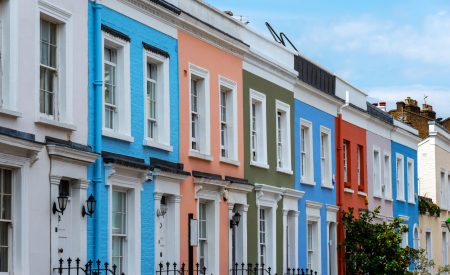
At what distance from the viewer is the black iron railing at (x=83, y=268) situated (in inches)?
777

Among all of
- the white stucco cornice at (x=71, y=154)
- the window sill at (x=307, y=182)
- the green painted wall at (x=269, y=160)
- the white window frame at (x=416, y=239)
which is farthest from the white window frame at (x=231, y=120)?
the white window frame at (x=416, y=239)

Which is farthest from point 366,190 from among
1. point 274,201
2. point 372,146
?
point 274,201

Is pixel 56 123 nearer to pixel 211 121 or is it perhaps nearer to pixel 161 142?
pixel 161 142

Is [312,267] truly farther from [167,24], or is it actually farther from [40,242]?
[40,242]

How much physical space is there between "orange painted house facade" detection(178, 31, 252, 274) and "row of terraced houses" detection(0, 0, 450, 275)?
48 millimetres

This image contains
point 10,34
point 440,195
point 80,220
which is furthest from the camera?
point 440,195

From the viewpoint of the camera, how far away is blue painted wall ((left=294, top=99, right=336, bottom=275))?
32781mm

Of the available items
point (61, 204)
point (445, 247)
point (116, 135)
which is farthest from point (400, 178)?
point (61, 204)

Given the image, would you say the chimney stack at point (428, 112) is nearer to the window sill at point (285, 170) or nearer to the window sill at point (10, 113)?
the window sill at point (285, 170)

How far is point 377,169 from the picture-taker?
41594 mm

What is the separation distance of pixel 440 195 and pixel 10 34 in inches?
1367

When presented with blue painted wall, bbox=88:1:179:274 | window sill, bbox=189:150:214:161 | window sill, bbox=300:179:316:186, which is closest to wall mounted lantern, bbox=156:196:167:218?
blue painted wall, bbox=88:1:179:274

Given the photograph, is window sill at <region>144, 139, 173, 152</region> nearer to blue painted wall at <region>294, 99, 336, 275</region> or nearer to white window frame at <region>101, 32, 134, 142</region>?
white window frame at <region>101, 32, 134, 142</region>

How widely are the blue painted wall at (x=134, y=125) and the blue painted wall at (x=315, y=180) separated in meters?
8.52
